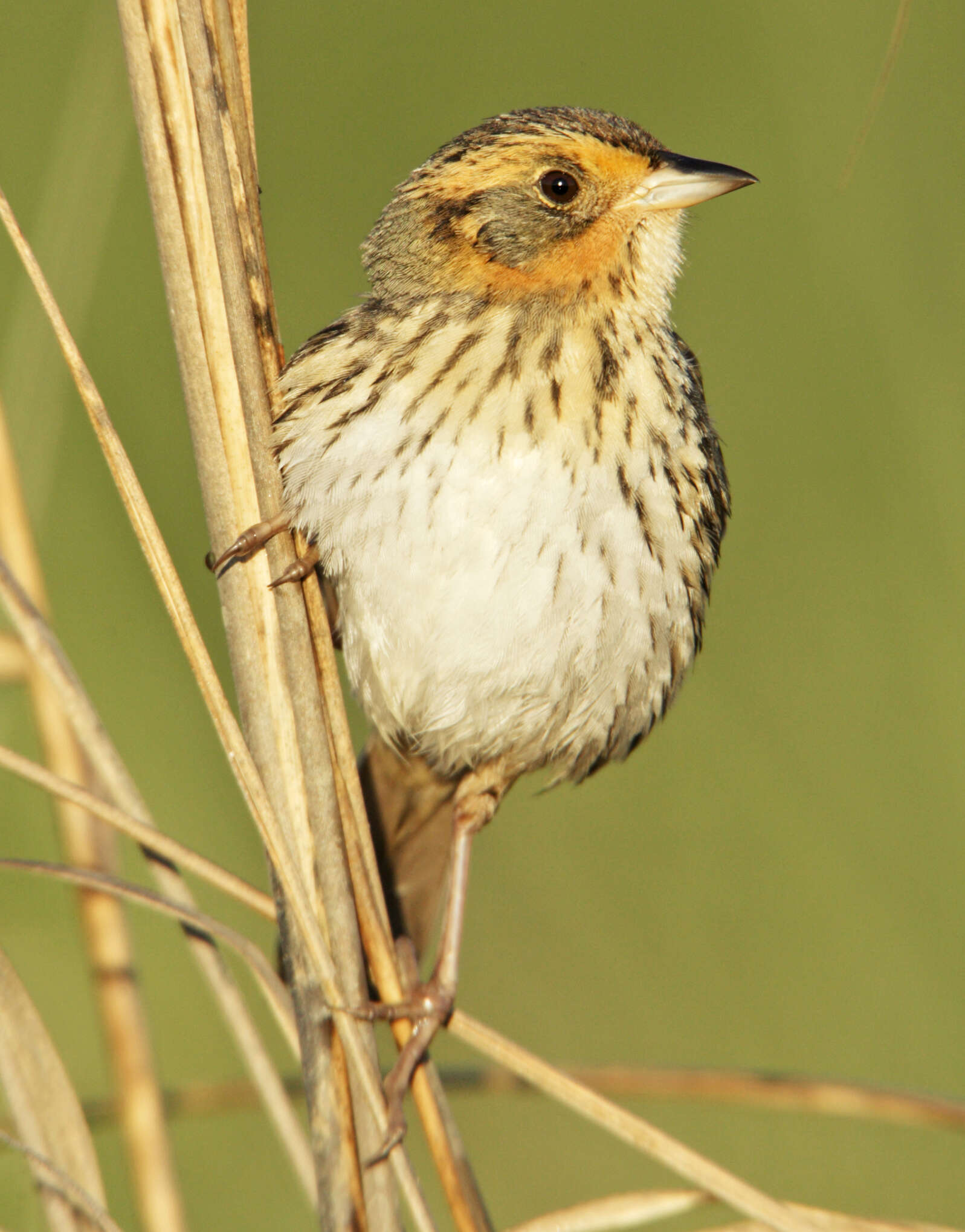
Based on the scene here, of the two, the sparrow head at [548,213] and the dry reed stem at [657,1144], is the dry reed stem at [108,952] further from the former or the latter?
the sparrow head at [548,213]

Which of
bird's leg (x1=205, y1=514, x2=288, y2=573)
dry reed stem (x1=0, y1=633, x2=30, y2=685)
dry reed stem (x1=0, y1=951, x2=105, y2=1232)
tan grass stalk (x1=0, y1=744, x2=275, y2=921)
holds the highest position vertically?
bird's leg (x1=205, y1=514, x2=288, y2=573)

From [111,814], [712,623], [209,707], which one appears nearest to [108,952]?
[111,814]

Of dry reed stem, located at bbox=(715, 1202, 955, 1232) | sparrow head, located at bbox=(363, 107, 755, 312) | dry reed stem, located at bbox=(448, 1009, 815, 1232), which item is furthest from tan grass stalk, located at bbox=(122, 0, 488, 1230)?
sparrow head, located at bbox=(363, 107, 755, 312)

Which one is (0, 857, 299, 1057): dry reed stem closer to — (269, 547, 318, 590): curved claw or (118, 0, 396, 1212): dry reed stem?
(118, 0, 396, 1212): dry reed stem

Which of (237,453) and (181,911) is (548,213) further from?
(181,911)

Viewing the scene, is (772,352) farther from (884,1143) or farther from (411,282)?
(884,1143)

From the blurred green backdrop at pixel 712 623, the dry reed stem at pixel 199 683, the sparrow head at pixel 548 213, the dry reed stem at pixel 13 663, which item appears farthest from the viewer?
the blurred green backdrop at pixel 712 623

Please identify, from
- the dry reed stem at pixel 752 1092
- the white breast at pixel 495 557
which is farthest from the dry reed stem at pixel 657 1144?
the white breast at pixel 495 557
